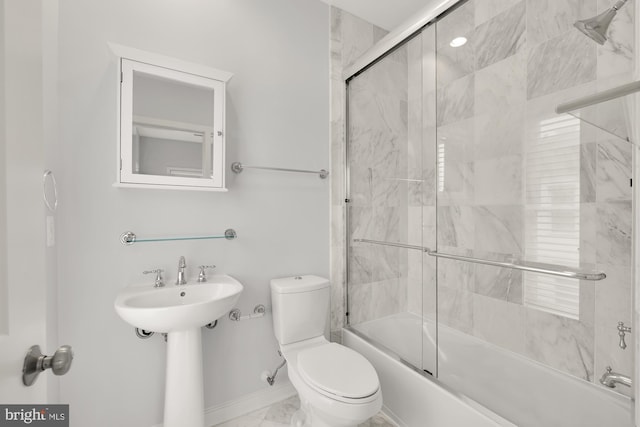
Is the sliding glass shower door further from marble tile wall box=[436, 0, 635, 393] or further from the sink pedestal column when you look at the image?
the sink pedestal column

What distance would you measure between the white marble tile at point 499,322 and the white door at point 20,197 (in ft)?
6.39

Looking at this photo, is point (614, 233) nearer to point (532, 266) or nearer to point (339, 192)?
point (532, 266)

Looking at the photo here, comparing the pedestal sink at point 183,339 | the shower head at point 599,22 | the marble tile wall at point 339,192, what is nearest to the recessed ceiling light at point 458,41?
the marble tile wall at point 339,192

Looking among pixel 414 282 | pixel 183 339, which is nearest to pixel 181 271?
pixel 183 339

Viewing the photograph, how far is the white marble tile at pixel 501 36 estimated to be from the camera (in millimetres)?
1508

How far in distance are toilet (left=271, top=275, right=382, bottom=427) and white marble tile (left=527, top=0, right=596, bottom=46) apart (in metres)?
1.72

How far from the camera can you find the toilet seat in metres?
1.20

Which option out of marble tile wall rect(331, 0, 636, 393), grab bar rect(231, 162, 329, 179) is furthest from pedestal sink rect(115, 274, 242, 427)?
marble tile wall rect(331, 0, 636, 393)

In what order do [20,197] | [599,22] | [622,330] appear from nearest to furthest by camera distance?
[20,197] → [599,22] → [622,330]

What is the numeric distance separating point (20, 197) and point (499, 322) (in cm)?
207

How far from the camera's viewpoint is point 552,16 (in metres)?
1.37

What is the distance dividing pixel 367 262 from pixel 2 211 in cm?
190

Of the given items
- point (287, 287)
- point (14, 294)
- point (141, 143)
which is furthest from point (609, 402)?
point (141, 143)

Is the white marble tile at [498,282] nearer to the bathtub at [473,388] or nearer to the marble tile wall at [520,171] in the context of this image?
the marble tile wall at [520,171]
